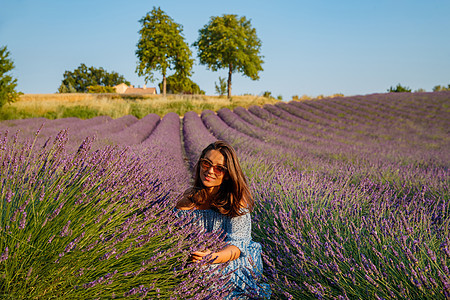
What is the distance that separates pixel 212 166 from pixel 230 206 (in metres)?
0.25

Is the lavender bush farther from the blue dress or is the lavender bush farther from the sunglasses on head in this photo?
the sunglasses on head

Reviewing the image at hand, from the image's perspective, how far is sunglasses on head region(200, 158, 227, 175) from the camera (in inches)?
67.8

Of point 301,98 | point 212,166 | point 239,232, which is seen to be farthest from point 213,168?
point 301,98

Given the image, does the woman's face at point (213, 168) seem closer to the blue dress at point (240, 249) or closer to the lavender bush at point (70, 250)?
the blue dress at point (240, 249)

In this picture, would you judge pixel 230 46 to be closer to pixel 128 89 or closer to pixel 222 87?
pixel 222 87

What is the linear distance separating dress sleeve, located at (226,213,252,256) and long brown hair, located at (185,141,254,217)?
1.7 inches

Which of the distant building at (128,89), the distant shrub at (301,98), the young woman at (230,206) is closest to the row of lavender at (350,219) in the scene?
the young woman at (230,206)

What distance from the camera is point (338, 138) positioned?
32.0ft

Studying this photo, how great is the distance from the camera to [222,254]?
156 cm

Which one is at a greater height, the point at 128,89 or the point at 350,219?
the point at 128,89

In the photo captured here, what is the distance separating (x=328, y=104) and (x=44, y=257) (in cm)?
1910

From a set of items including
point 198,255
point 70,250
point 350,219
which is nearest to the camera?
point 70,250

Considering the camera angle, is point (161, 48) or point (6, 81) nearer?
point (6, 81)

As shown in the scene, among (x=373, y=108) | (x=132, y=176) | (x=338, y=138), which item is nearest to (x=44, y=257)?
(x=132, y=176)
